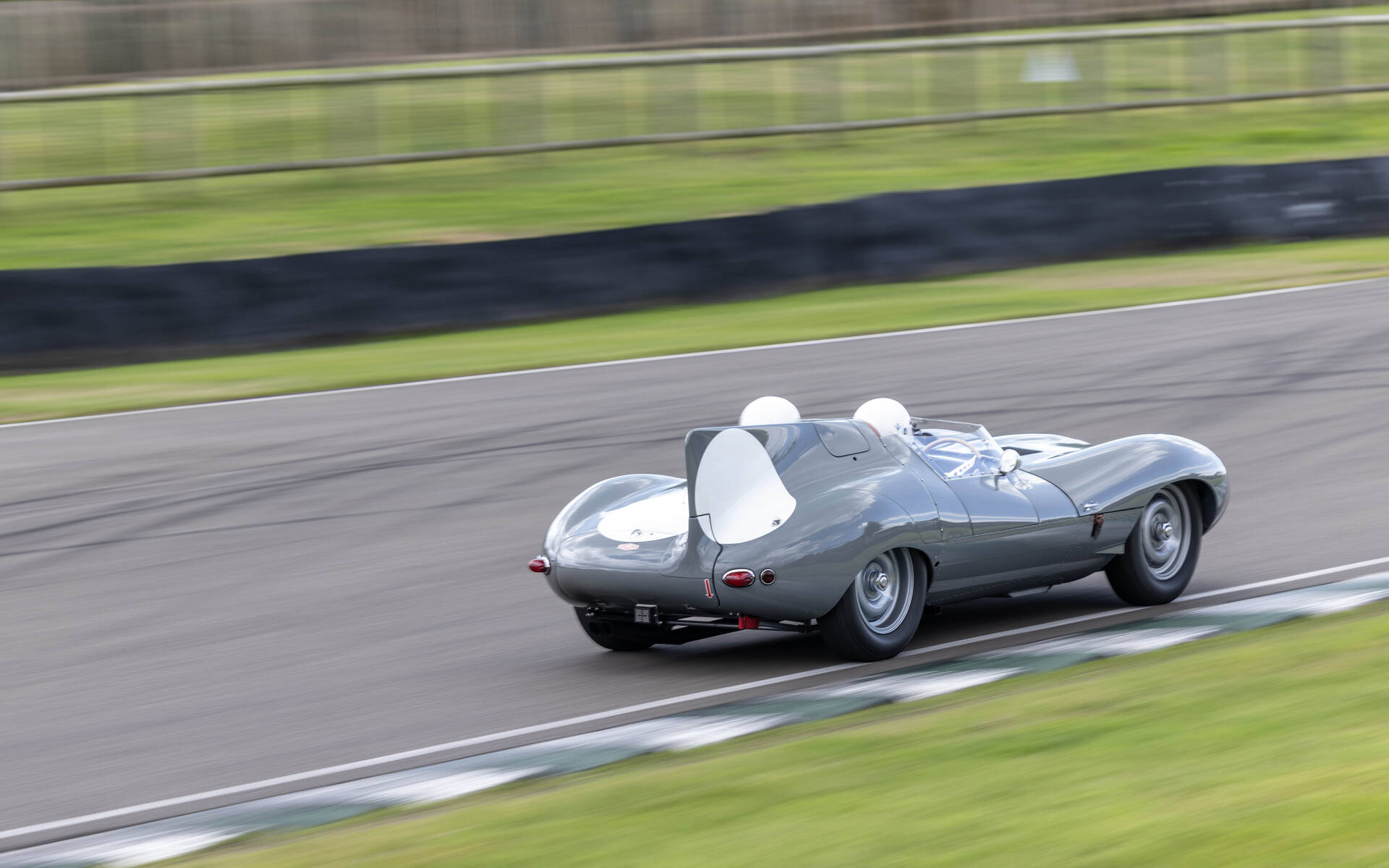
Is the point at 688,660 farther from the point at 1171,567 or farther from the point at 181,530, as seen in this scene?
the point at 181,530

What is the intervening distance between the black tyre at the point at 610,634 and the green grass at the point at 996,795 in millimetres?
1432

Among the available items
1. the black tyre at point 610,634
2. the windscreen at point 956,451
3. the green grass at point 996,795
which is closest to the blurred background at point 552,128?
the black tyre at point 610,634

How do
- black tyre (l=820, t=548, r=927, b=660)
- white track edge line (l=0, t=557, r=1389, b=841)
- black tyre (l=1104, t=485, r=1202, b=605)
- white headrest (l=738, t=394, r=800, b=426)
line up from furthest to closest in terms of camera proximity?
black tyre (l=1104, t=485, r=1202, b=605) < white headrest (l=738, t=394, r=800, b=426) < black tyre (l=820, t=548, r=927, b=660) < white track edge line (l=0, t=557, r=1389, b=841)

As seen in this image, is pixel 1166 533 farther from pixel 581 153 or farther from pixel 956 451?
pixel 581 153

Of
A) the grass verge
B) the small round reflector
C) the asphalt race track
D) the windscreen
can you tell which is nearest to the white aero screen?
the small round reflector

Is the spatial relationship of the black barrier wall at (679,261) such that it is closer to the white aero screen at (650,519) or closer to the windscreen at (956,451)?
the white aero screen at (650,519)

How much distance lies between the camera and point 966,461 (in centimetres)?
713

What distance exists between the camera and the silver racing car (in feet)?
21.2

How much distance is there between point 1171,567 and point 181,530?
5.30 meters

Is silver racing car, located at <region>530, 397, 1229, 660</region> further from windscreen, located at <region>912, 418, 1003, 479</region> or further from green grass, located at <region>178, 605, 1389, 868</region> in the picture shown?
green grass, located at <region>178, 605, 1389, 868</region>

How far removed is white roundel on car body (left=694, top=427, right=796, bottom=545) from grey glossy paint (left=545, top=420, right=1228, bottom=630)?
3 centimetres

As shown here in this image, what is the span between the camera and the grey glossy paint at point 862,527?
6.43m

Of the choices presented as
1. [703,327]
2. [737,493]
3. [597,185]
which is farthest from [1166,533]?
[597,185]

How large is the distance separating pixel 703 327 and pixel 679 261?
1.18 m
